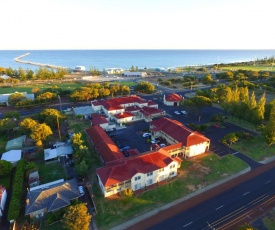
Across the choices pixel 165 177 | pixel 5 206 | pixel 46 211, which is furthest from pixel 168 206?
pixel 5 206

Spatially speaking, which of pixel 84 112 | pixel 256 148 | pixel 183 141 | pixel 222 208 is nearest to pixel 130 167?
pixel 183 141

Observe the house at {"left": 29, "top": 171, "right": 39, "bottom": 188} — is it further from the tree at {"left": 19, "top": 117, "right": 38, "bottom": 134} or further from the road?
the road

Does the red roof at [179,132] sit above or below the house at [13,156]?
above

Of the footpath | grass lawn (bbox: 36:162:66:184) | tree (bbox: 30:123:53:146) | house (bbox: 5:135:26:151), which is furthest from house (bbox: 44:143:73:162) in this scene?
the footpath

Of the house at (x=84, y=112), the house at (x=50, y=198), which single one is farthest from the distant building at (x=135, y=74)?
the house at (x=50, y=198)

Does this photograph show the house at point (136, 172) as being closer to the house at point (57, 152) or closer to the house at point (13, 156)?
the house at point (57, 152)

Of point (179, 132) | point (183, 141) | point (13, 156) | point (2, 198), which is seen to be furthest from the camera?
point (179, 132)

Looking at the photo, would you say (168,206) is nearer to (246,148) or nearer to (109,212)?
(109,212)

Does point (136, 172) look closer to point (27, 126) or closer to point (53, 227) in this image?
point (53, 227)
